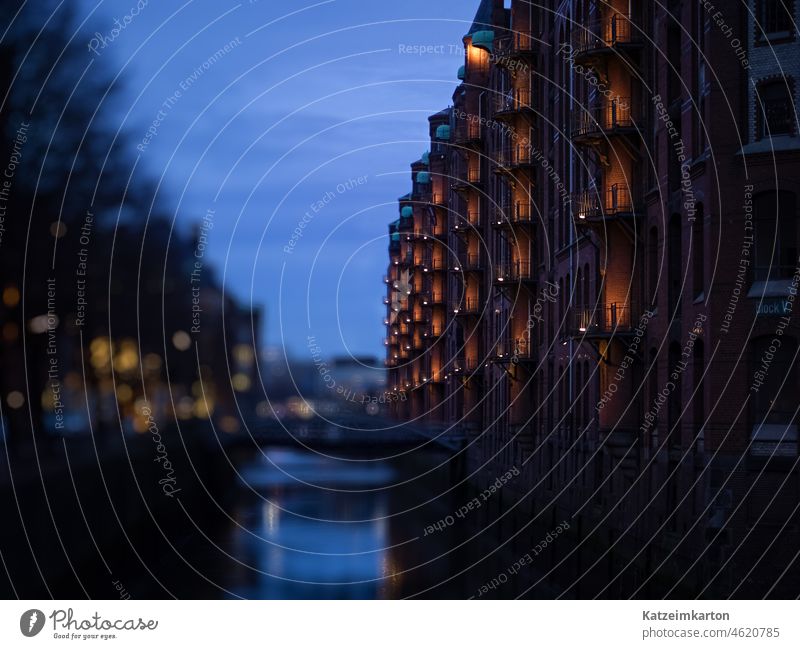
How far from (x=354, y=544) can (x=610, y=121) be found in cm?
2604

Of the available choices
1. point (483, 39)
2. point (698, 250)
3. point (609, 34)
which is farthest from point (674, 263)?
point (483, 39)

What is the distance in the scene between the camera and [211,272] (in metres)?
72.6

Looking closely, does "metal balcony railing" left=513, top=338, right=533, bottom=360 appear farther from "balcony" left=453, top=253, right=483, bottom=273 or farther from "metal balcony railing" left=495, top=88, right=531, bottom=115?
"balcony" left=453, top=253, right=483, bottom=273

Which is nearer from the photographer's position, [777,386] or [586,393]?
[777,386]

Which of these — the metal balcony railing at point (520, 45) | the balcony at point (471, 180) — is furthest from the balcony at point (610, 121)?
the balcony at point (471, 180)

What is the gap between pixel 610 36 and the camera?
154 ft

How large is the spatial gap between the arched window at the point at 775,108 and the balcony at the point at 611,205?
10.2m

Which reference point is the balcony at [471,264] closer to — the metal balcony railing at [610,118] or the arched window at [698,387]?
the metal balcony railing at [610,118]

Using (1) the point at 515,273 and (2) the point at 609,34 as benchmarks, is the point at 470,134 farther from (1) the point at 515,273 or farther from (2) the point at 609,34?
(2) the point at 609,34

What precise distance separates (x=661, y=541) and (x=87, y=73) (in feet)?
66.2

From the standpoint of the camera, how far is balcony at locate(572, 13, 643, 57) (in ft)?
150
